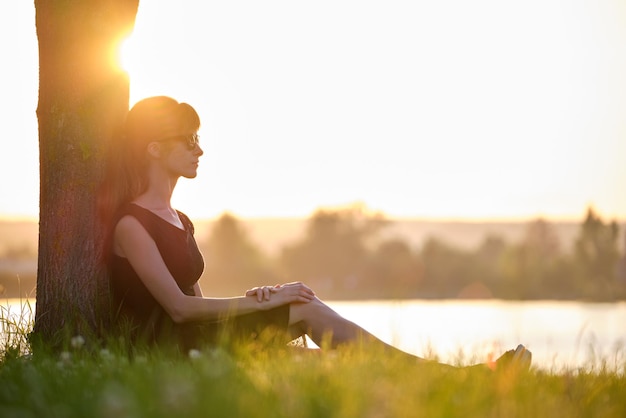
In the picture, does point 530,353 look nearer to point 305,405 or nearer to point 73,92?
point 305,405

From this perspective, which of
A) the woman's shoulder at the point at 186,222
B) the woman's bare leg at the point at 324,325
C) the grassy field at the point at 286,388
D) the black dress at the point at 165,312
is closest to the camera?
the grassy field at the point at 286,388

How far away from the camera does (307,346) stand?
5.11 metres

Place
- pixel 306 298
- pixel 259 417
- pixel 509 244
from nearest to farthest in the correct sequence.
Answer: pixel 259 417
pixel 306 298
pixel 509 244

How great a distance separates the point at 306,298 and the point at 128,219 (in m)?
1.10

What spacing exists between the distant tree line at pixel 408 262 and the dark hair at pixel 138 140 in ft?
245

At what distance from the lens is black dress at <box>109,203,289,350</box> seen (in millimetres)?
4902

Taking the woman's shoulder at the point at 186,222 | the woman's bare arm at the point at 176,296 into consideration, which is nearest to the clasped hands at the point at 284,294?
the woman's bare arm at the point at 176,296

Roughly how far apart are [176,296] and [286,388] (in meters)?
1.70

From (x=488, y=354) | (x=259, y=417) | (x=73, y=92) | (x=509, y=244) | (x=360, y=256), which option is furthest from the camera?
(x=509, y=244)

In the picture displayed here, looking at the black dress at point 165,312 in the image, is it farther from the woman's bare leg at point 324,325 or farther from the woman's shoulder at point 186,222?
the woman's shoulder at point 186,222

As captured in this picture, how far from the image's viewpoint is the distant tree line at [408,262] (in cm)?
8612

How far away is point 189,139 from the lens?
5207 mm

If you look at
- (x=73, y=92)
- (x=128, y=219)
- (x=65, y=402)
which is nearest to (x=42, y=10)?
(x=73, y=92)

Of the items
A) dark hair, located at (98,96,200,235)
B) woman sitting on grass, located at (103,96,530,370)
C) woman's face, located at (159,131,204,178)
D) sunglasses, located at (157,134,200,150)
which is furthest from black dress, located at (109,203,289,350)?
sunglasses, located at (157,134,200,150)
